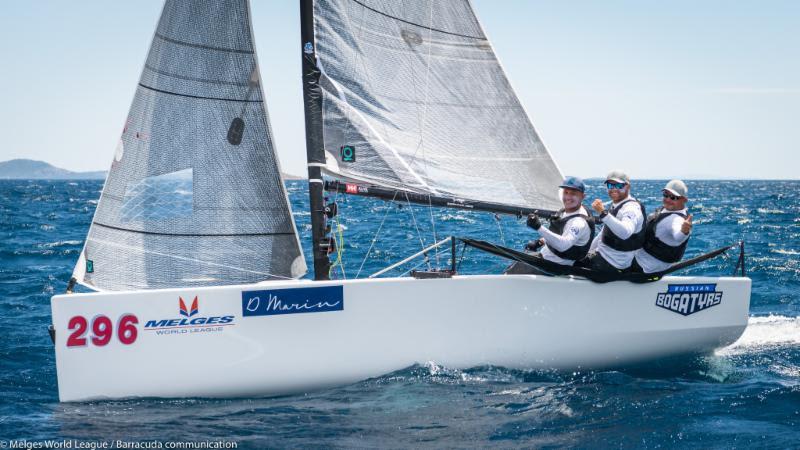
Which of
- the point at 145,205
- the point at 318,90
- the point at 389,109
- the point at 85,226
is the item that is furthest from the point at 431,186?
the point at 85,226

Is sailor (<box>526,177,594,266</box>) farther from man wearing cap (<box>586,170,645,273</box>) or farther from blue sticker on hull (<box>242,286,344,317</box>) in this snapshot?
blue sticker on hull (<box>242,286,344,317</box>)

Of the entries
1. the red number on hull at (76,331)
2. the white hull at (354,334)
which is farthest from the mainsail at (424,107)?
the red number on hull at (76,331)

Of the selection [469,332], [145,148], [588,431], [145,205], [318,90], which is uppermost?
[318,90]

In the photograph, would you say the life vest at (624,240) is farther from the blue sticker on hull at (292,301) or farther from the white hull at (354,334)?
the blue sticker on hull at (292,301)

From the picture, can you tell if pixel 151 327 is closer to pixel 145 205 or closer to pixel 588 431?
pixel 145 205

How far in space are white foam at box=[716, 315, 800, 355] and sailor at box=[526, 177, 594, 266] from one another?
2.07 meters

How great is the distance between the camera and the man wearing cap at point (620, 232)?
5.87m

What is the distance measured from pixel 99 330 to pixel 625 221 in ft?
13.8

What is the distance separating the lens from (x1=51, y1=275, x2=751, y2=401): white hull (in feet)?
17.3

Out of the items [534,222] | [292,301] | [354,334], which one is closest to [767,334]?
[534,222]

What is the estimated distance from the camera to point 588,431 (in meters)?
4.78

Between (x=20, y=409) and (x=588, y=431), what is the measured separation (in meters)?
4.03

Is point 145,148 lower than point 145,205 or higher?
higher

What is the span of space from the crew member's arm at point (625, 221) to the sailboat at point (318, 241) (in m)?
0.50
